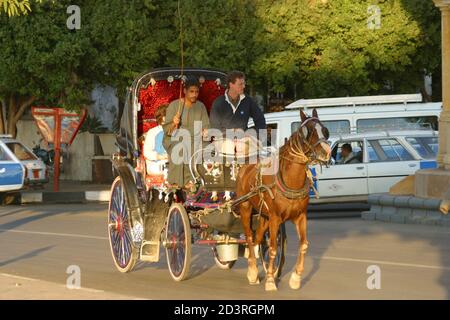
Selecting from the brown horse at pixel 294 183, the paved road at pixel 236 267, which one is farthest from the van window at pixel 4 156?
the brown horse at pixel 294 183

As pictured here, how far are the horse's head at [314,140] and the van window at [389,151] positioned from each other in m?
11.5

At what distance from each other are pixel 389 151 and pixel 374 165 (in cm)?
41

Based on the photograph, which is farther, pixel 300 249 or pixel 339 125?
pixel 339 125

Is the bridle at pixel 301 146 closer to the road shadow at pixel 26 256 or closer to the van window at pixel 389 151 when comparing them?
the road shadow at pixel 26 256

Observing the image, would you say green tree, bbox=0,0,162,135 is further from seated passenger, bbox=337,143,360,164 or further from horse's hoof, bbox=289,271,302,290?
horse's hoof, bbox=289,271,302,290

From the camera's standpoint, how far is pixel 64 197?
30516 millimetres

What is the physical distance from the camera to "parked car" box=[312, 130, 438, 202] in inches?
906

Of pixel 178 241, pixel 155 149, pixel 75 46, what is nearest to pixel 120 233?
pixel 155 149

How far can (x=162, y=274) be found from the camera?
1391 cm

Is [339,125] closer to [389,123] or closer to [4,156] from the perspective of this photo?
[389,123]

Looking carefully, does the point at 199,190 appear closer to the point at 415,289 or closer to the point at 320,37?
the point at 415,289
